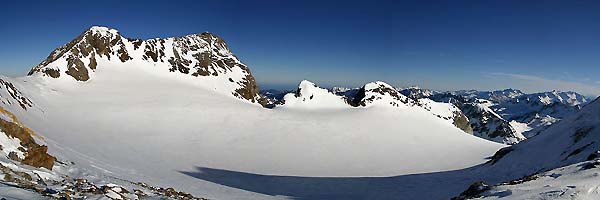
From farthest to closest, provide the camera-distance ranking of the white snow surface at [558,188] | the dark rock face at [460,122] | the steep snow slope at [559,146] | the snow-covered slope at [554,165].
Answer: the dark rock face at [460,122] < the steep snow slope at [559,146] < the snow-covered slope at [554,165] < the white snow surface at [558,188]

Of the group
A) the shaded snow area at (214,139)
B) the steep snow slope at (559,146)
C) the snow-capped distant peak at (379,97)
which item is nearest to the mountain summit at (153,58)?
the shaded snow area at (214,139)

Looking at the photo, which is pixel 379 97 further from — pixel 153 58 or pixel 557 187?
pixel 557 187

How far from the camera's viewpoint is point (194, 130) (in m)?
47.9

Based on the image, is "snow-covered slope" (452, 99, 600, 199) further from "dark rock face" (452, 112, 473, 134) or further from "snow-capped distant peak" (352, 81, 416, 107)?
"dark rock face" (452, 112, 473, 134)

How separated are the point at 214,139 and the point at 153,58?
5271cm

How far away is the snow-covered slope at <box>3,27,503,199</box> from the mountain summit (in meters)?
0.39

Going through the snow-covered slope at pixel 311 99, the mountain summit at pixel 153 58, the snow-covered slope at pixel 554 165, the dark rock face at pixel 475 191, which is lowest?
the dark rock face at pixel 475 191

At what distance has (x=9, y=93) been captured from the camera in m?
34.4

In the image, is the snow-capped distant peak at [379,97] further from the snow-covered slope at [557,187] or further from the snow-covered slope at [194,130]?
the snow-covered slope at [557,187]

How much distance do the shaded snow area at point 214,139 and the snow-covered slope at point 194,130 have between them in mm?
157

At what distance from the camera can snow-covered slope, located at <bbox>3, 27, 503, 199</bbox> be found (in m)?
30.3

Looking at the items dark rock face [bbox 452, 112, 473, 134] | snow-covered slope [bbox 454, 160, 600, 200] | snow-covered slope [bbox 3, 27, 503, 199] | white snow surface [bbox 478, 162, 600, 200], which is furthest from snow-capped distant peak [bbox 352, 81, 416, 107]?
white snow surface [bbox 478, 162, 600, 200]

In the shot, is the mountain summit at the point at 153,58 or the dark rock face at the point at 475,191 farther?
the mountain summit at the point at 153,58

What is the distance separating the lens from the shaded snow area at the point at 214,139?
Answer: 2892 centimetres
